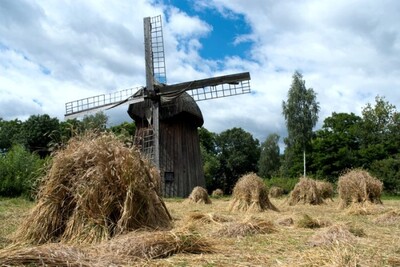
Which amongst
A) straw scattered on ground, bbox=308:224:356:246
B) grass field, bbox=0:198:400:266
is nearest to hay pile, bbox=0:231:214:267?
grass field, bbox=0:198:400:266

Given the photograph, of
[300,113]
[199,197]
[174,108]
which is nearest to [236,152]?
[300,113]

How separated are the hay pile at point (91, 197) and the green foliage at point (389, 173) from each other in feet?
102

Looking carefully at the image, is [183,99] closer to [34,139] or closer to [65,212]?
[65,212]

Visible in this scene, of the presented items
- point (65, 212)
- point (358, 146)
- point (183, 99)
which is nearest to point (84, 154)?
point (65, 212)

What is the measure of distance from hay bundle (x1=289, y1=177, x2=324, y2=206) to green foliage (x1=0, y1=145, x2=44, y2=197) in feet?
32.5

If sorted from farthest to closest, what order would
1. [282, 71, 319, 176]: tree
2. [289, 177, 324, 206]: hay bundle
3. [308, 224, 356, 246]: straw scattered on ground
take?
[282, 71, 319, 176]: tree, [289, 177, 324, 206]: hay bundle, [308, 224, 356, 246]: straw scattered on ground

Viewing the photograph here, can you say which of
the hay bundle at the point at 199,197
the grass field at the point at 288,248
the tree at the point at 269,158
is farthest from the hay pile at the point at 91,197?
the tree at the point at 269,158

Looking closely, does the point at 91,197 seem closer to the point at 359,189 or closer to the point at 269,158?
the point at 359,189

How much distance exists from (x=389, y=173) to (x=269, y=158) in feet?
67.5

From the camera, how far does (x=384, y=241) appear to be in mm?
6031

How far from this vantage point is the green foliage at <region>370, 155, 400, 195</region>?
111 ft

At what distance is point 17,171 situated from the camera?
17688mm

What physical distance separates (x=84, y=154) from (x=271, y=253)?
295cm

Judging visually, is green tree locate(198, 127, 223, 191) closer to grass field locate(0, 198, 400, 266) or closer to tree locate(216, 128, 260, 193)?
tree locate(216, 128, 260, 193)
